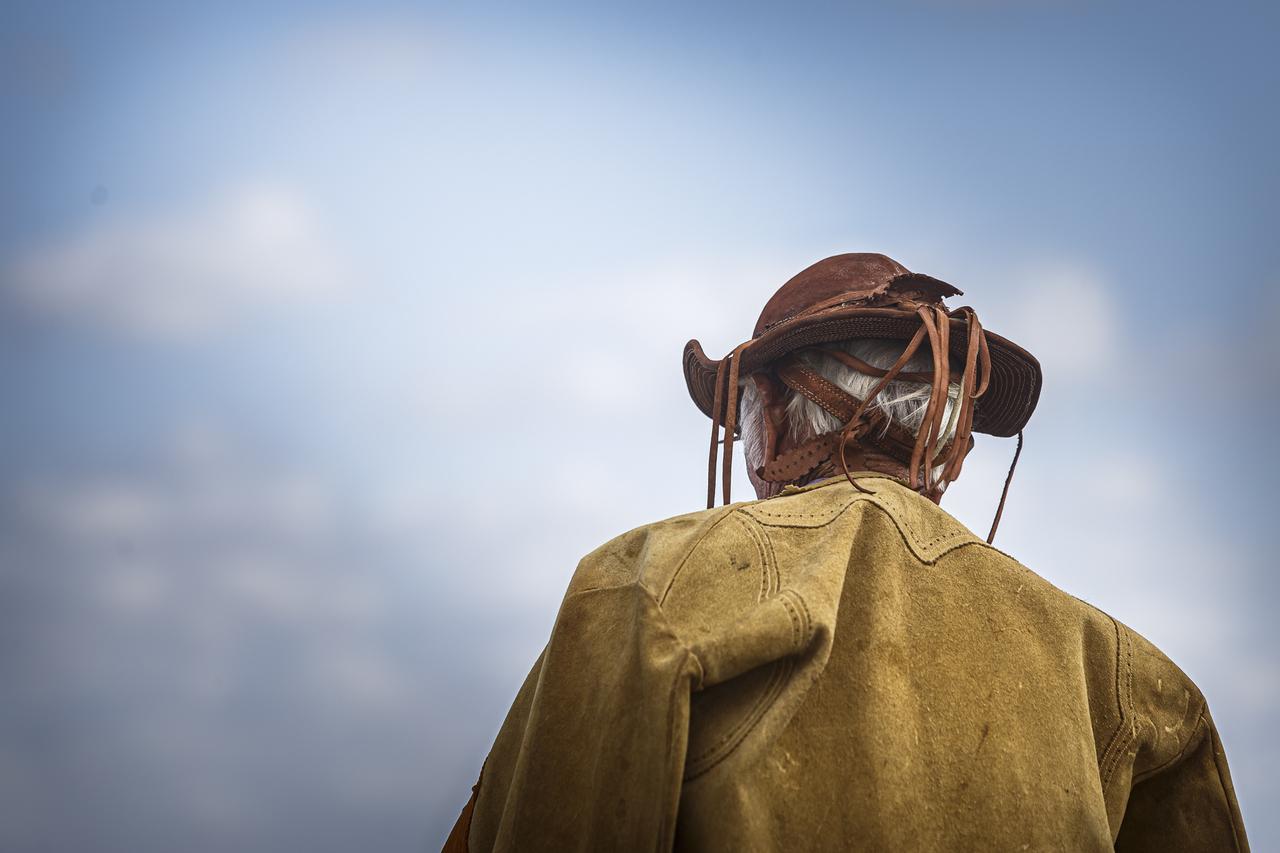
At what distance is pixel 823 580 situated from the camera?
1943 millimetres

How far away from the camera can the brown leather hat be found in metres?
2.63

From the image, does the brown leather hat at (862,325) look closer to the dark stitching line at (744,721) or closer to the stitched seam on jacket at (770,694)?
the stitched seam on jacket at (770,694)

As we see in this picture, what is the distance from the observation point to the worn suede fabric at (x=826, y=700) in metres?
1.79

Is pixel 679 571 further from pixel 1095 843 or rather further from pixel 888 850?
pixel 1095 843

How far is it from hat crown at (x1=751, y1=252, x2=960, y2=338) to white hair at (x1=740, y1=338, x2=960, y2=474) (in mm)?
203

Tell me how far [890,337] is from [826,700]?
1116mm

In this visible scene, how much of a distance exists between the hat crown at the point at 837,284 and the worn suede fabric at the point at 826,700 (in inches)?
27.6

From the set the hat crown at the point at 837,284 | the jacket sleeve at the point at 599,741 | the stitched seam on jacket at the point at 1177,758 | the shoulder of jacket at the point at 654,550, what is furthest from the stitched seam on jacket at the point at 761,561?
the stitched seam on jacket at the point at 1177,758

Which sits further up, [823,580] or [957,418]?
[957,418]

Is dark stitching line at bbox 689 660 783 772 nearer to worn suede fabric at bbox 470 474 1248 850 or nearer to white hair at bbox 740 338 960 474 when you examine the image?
worn suede fabric at bbox 470 474 1248 850

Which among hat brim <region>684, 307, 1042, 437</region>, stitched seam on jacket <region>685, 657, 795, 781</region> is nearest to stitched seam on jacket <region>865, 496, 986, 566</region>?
stitched seam on jacket <region>685, 657, 795, 781</region>

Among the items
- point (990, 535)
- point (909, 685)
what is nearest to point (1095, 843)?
point (909, 685)

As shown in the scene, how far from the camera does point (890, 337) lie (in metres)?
2.64

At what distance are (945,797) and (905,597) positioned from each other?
1.37ft
